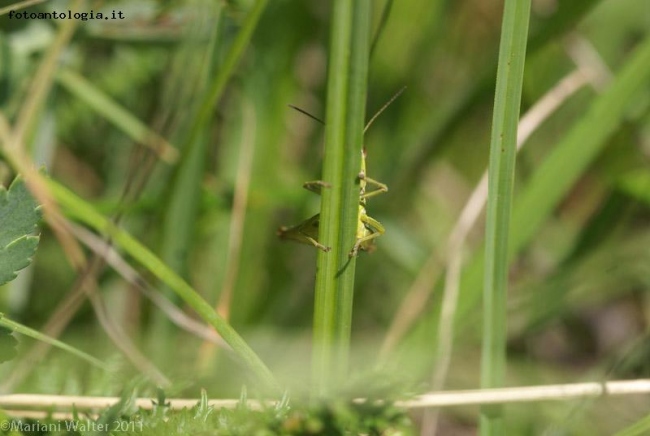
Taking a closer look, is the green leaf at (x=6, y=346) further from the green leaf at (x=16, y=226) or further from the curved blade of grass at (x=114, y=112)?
the curved blade of grass at (x=114, y=112)

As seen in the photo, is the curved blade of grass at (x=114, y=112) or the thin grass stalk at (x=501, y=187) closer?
the thin grass stalk at (x=501, y=187)

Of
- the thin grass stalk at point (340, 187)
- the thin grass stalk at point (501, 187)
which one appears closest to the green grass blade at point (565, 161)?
the thin grass stalk at point (501, 187)

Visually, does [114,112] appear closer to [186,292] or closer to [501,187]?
[186,292]

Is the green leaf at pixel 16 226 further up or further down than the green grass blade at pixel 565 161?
further down

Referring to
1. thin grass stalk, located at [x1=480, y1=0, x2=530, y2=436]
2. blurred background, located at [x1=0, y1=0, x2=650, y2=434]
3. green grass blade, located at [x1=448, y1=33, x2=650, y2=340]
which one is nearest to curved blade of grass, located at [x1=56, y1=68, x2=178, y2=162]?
blurred background, located at [x1=0, y1=0, x2=650, y2=434]

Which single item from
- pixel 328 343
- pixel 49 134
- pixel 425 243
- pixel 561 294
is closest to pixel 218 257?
pixel 49 134

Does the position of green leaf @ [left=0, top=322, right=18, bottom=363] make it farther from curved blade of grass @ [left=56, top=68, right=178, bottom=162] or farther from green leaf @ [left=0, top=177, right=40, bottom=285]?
curved blade of grass @ [left=56, top=68, right=178, bottom=162]

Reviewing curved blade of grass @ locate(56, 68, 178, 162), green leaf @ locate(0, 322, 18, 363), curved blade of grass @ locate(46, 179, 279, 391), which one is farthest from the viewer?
curved blade of grass @ locate(56, 68, 178, 162)
